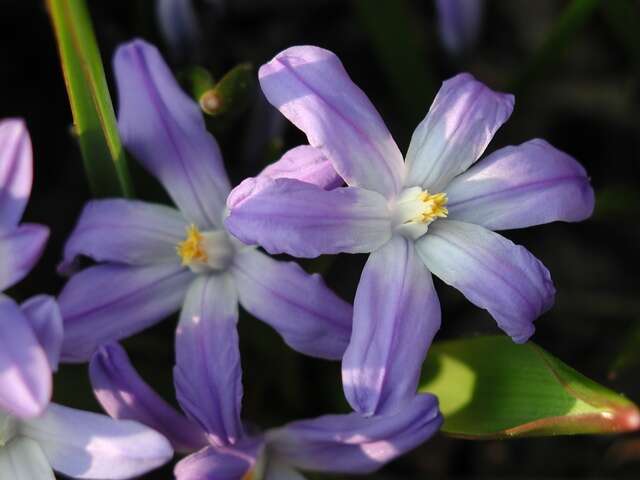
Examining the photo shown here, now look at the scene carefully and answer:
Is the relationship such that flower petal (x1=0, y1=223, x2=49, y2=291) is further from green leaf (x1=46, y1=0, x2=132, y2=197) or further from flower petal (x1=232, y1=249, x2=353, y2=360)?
flower petal (x1=232, y1=249, x2=353, y2=360)

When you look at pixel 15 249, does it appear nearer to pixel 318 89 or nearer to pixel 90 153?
pixel 90 153

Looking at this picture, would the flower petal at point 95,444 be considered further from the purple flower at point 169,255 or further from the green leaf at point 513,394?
the green leaf at point 513,394

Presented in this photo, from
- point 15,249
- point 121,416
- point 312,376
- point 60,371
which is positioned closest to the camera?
point 15,249

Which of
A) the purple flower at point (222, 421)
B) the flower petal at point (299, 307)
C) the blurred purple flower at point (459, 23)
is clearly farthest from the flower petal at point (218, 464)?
the blurred purple flower at point (459, 23)

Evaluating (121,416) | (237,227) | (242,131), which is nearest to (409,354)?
(237,227)

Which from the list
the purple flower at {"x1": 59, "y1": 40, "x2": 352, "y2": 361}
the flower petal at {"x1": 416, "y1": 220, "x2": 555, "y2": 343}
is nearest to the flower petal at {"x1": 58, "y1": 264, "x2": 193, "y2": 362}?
the purple flower at {"x1": 59, "y1": 40, "x2": 352, "y2": 361}

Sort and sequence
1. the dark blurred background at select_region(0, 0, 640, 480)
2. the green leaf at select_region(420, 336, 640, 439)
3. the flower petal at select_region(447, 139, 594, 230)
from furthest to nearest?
the dark blurred background at select_region(0, 0, 640, 480)
the flower petal at select_region(447, 139, 594, 230)
the green leaf at select_region(420, 336, 640, 439)
